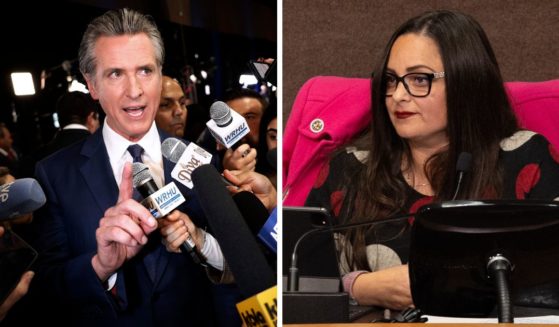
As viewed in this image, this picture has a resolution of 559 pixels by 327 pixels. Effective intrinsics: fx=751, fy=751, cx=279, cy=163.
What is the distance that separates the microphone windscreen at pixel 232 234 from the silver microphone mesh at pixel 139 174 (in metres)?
0.13

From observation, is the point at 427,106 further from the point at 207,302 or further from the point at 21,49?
the point at 21,49

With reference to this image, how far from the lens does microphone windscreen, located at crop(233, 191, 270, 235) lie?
2.03m

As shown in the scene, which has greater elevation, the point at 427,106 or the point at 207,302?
the point at 427,106

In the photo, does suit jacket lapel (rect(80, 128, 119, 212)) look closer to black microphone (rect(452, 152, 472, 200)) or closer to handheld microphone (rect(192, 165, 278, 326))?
handheld microphone (rect(192, 165, 278, 326))

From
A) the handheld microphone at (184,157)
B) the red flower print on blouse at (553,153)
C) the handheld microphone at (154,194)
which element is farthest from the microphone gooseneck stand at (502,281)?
the handheld microphone at (154,194)

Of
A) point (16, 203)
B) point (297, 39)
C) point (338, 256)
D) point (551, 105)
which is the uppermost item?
point (297, 39)

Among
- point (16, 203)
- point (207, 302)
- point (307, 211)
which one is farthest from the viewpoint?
point (307, 211)

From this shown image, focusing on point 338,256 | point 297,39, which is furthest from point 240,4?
point 338,256

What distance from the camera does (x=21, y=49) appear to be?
198 cm

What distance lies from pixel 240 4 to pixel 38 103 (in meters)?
0.62

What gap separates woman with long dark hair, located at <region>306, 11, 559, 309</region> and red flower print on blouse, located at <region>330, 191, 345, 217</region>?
0.02 m

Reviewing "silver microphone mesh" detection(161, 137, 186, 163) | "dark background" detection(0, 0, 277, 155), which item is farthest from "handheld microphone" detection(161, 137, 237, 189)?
"dark background" detection(0, 0, 277, 155)

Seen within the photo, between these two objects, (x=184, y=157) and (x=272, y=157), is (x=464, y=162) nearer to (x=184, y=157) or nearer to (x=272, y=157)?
(x=272, y=157)

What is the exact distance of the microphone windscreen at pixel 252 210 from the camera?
2033 mm
